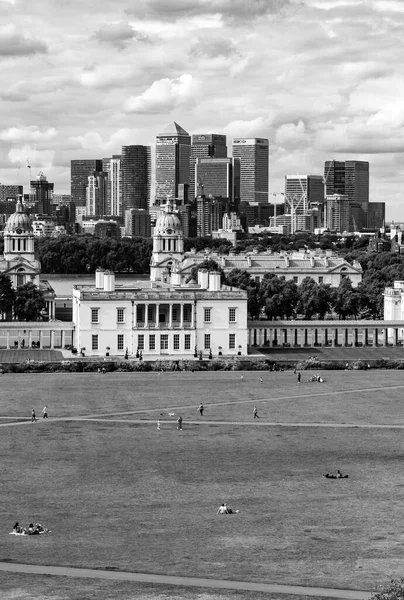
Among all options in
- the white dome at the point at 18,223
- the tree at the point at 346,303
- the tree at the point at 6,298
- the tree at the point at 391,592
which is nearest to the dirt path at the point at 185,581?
the tree at the point at 391,592

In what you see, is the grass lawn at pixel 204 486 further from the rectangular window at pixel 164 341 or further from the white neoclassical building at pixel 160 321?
the rectangular window at pixel 164 341

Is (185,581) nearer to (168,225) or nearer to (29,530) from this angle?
(29,530)

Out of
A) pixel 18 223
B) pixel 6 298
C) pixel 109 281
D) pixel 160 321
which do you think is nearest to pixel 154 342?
pixel 160 321

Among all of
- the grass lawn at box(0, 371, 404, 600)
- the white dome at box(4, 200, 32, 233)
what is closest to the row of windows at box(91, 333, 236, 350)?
the grass lawn at box(0, 371, 404, 600)

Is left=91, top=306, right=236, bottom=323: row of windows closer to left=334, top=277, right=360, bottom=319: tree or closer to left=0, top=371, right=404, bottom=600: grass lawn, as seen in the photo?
left=0, top=371, right=404, bottom=600: grass lawn

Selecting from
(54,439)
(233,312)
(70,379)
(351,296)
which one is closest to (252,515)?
(54,439)
